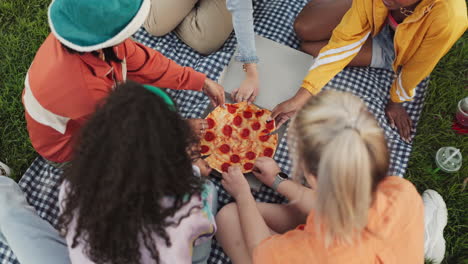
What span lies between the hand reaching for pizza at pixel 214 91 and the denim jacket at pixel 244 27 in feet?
0.66

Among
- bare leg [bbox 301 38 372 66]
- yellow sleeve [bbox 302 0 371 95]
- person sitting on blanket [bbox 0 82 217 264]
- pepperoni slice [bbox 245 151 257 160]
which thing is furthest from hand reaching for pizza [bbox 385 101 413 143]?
person sitting on blanket [bbox 0 82 217 264]

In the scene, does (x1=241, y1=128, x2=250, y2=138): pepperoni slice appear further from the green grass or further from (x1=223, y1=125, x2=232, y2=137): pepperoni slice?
the green grass

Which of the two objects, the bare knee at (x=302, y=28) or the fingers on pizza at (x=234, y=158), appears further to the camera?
the bare knee at (x=302, y=28)

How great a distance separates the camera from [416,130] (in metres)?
2.05

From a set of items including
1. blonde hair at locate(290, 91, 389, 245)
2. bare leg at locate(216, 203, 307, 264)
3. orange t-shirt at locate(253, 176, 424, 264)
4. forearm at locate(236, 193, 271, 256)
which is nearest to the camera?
blonde hair at locate(290, 91, 389, 245)

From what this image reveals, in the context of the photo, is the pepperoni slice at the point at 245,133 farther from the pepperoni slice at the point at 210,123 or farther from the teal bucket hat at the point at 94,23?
the teal bucket hat at the point at 94,23

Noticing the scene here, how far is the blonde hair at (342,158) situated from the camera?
0.94 meters

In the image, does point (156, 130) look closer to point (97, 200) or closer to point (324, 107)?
point (97, 200)

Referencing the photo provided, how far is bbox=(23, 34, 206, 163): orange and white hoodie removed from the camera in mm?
1293

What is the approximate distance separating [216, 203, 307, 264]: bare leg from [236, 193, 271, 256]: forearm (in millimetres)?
55

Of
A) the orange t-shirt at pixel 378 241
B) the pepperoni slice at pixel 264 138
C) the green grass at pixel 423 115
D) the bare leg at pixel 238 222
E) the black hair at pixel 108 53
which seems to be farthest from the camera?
the green grass at pixel 423 115

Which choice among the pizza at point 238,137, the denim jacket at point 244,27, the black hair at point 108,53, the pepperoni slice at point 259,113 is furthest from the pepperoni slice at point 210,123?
the black hair at point 108,53

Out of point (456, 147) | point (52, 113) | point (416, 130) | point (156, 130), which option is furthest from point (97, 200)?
point (456, 147)

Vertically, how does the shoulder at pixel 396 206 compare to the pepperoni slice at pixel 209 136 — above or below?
above
